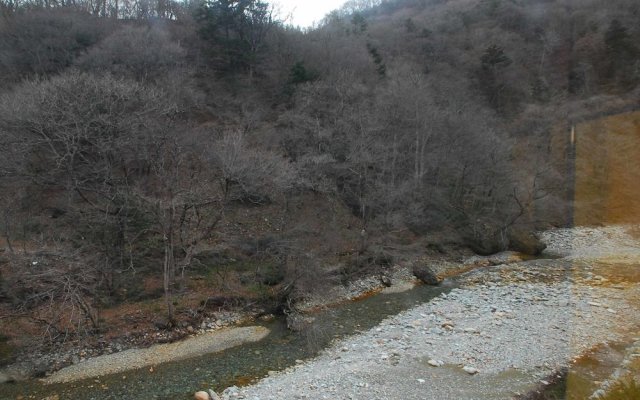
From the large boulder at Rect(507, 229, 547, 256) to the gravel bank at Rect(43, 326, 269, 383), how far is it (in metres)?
15.5

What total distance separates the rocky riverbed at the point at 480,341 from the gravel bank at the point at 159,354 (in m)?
2.60

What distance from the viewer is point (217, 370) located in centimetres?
1130

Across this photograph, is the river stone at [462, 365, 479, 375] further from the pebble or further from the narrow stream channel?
the narrow stream channel

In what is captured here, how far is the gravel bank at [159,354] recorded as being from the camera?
11117 mm

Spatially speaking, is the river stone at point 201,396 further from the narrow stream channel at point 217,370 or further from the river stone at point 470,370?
the river stone at point 470,370

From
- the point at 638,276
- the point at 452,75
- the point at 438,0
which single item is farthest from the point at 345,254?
the point at 438,0

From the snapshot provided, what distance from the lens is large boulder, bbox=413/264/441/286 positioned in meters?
18.1

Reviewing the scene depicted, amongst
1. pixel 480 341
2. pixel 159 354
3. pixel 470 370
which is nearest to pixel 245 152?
pixel 159 354

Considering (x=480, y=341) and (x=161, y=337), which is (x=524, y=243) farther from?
(x=161, y=337)

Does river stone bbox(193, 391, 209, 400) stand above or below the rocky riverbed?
above

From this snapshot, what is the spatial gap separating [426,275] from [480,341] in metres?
6.17

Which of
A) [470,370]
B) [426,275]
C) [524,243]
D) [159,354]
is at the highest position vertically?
[159,354]

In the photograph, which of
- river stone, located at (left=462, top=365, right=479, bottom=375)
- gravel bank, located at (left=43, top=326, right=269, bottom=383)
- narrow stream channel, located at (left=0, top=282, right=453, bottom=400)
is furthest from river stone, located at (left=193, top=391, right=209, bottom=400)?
river stone, located at (left=462, top=365, right=479, bottom=375)

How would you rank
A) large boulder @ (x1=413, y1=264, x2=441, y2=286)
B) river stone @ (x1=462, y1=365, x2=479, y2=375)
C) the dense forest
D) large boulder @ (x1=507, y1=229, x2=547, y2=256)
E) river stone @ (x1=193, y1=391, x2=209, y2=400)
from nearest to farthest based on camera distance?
1. river stone @ (x1=193, y1=391, x2=209, y2=400)
2. river stone @ (x1=462, y1=365, x2=479, y2=375)
3. the dense forest
4. large boulder @ (x1=413, y1=264, x2=441, y2=286)
5. large boulder @ (x1=507, y1=229, x2=547, y2=256)
